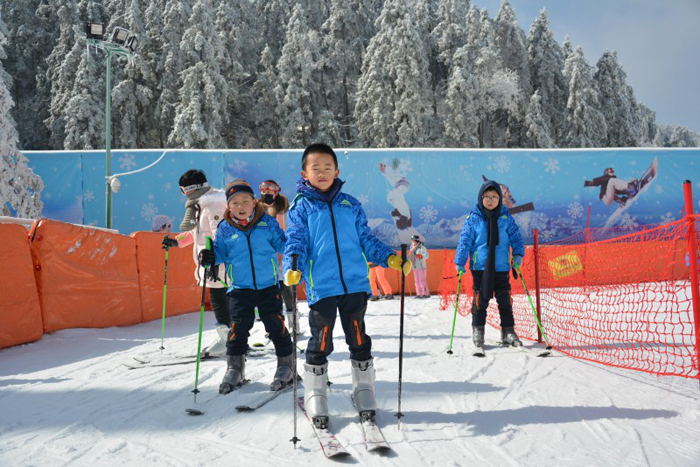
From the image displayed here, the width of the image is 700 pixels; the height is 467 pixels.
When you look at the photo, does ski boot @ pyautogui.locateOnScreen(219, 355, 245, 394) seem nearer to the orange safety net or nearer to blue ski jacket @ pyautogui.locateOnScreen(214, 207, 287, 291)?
blue ski jacket @ pyautogui.locateOnScreen(214, 207, 287, 291)

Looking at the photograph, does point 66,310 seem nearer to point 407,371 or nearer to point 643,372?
point 407,371

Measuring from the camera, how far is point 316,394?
9.66 feet

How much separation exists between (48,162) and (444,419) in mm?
16675

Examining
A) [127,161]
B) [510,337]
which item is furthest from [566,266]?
[127,161]

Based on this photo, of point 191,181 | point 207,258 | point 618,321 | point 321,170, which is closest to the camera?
point 321,170

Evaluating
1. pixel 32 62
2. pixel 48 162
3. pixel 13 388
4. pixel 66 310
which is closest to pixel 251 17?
pixel 32 62

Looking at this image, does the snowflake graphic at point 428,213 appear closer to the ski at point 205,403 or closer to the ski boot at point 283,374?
the ski boot at point 283,374

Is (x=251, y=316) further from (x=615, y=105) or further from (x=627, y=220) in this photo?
(x=615, y=105)

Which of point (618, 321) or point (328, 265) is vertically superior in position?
point (328, 265)

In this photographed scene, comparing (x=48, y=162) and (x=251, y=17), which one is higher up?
(x=251, y=17)

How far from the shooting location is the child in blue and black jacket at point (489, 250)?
16.4 ft

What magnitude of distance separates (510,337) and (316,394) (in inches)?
121

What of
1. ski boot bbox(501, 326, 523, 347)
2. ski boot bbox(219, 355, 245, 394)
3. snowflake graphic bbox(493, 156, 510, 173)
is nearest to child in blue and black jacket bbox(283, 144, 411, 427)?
ski boot bbox(219, 355, 245, 394)

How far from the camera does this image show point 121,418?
3100 millimetres
